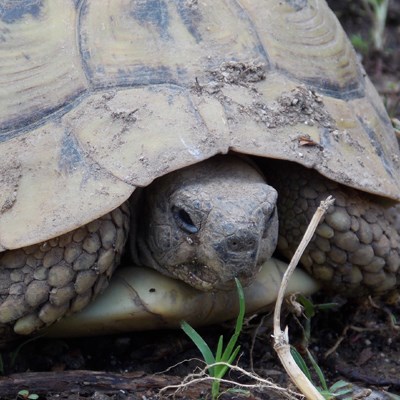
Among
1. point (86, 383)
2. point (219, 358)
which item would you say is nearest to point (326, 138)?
point (219, 358)

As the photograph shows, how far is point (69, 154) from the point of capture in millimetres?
2801

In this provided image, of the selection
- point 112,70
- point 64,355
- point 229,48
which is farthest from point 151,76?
point 64,355

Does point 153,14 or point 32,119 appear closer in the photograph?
point 32,119

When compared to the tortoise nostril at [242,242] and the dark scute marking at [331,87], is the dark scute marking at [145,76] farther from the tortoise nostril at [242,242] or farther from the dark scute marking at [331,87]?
the tortoise nostril at [242,242]

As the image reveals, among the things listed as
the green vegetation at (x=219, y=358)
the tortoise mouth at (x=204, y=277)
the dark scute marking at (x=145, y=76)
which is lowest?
the green vegetation at (x=219, y=358)

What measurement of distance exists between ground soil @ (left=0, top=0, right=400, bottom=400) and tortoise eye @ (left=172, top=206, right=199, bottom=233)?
18.6 inches

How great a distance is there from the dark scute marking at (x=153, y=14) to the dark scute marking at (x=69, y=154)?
54 cm

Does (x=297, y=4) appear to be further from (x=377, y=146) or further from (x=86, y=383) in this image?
(x=86, y=383)

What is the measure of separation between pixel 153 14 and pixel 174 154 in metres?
0.63

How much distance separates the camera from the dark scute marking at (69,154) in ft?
9.11

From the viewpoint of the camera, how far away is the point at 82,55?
302 centimetres

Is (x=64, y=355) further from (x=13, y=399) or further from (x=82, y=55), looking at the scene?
(x=82, y=55)

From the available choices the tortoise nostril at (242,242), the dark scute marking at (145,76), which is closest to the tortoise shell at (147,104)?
the dark scute marking at (145,76)

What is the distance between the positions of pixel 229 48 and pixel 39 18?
68 centimetres
